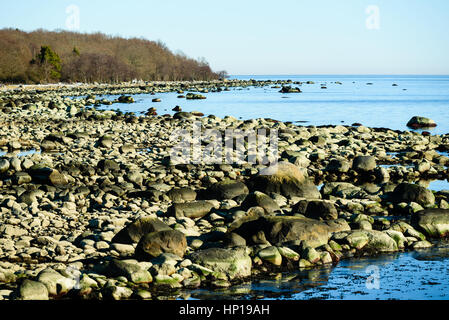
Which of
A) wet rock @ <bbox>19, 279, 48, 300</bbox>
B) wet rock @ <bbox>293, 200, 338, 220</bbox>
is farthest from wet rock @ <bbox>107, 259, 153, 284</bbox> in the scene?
wet rock @ <bbox>293, 200, 338, 220</bbox>

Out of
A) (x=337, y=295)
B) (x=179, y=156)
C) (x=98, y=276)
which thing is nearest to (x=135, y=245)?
(x=98, y=276)

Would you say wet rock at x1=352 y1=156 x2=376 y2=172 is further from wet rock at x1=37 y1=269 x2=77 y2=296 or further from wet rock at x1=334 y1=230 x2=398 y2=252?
wet rock at x1=37 y1=269 x2=77 y2=296

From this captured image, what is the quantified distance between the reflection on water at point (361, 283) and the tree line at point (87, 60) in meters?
91.1

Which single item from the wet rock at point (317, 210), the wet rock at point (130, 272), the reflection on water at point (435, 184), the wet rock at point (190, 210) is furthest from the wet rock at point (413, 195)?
the wet rock at point (130, 272)

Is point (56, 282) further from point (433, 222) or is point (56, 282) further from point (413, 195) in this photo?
point (413, 195)

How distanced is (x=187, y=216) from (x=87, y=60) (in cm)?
10178

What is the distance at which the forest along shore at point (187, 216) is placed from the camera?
8.60 m

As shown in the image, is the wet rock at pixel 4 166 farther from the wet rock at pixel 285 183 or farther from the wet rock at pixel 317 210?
the wet rock at pixel 317 210

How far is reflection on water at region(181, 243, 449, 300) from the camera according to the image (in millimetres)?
8094

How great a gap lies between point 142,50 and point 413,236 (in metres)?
133

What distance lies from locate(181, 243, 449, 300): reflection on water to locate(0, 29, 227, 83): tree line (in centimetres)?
9110

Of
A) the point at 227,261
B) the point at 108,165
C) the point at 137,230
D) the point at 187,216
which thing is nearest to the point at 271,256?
the point at 227,261

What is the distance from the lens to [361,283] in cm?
862

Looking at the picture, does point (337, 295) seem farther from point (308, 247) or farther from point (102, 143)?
point (102, 143)
